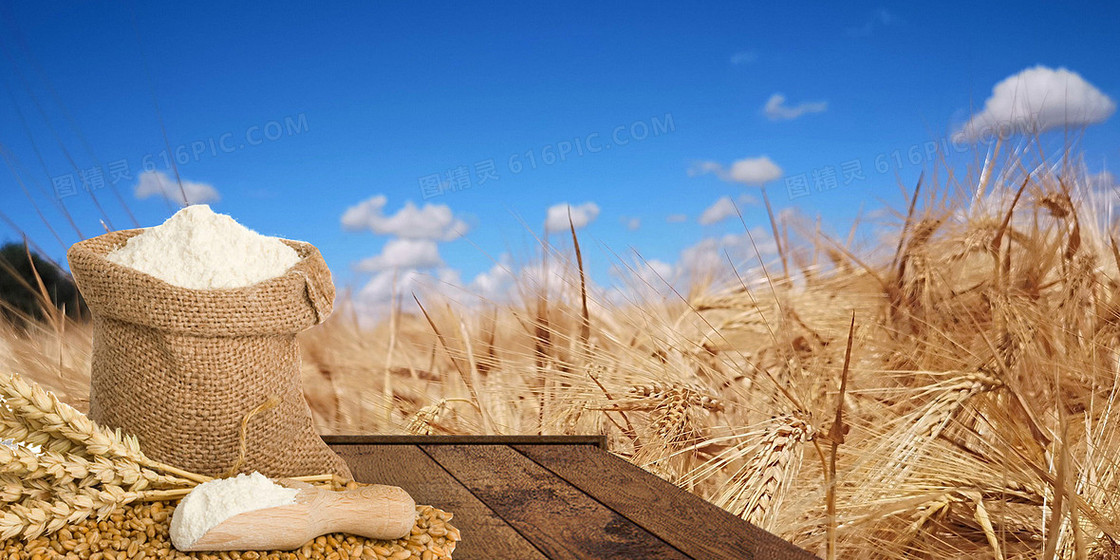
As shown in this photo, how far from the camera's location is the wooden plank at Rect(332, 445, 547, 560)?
747 mm

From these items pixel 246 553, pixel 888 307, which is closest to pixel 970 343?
pixel 888 307

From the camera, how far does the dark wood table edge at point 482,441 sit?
1.13 meters

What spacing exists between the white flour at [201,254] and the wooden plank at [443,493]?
303 mm

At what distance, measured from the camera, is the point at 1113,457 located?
1.01 m

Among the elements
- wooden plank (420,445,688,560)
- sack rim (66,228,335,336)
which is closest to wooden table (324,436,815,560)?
wooden plank (420,445,688,560)

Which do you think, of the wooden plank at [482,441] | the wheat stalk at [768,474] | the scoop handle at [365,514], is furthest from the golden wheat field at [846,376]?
the scoop handle at [365,514]

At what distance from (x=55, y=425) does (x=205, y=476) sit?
0.14 metres

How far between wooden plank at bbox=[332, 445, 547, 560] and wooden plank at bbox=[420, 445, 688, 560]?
0.04 ft

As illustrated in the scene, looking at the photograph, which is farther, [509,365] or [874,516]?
[509,365]

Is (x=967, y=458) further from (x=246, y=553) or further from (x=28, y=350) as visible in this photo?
(x=28, y=350)

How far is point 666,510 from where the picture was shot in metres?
0.84

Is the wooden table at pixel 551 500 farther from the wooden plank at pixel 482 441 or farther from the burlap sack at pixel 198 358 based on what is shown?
the burlap sack at pixel 198 358

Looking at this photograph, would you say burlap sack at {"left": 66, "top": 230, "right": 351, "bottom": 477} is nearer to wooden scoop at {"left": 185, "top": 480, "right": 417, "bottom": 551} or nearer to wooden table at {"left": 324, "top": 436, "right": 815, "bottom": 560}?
wooden scoop at {"left": 185, "top": 480, "right": 417, "bottom": 551}

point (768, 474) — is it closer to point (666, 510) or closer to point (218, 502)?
A: point (666, 510)
